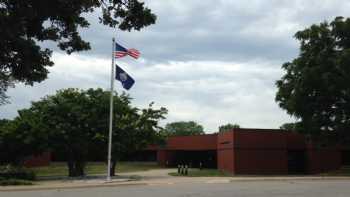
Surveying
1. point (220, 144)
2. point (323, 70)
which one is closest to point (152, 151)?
point (220, 144)

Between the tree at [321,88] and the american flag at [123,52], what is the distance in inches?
658

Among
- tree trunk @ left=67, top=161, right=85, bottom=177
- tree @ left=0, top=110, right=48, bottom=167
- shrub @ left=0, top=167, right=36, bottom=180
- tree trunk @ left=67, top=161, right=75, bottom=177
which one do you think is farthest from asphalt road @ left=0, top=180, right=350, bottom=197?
tree trunk @ left=67, top=161, right=85, bottom=177

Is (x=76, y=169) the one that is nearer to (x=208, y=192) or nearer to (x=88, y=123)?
(x=88, y=123)

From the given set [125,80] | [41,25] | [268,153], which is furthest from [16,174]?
[41,25]

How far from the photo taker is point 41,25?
40.4 feet

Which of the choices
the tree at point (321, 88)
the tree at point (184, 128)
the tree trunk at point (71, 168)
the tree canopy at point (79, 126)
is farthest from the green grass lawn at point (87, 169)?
the tree at point (184, 128)

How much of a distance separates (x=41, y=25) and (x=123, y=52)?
79.4 ft

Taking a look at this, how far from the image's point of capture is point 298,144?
5222 centimetres

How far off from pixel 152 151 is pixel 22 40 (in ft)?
209

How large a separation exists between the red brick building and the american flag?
15.1 meters

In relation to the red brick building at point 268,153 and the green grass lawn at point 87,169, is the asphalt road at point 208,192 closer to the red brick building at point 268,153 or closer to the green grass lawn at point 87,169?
the red brick building at point 268,153

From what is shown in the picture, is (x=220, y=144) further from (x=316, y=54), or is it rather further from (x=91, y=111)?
(x=91, y=111)

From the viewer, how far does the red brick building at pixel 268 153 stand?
160 ft

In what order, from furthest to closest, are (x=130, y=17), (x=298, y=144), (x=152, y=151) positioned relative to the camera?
(x=152, y=151)
(x=298, y=144)
(x=130, y=17)
